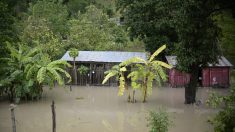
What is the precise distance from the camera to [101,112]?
2016 centimetres

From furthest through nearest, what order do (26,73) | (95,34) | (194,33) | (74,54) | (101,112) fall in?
1. (95,34)
2. (74,54)
3. (26,73)
4. (101,112)
5. (194,33)

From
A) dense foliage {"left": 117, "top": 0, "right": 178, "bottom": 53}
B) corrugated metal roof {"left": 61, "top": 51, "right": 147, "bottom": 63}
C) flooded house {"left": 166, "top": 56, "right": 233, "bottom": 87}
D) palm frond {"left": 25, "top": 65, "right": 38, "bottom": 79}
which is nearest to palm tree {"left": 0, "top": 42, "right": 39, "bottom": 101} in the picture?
palm frond {"left": 25, "top": 65, "right": 38, "bottom": 79}

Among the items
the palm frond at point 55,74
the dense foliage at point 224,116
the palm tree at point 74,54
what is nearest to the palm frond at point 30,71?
the palm frond at point 55,74

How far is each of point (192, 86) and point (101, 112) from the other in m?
4.68

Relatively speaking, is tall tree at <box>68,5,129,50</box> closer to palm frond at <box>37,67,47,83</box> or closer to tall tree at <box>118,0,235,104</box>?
palm frond at <box>37,67,47,83</box>

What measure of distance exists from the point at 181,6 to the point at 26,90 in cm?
857

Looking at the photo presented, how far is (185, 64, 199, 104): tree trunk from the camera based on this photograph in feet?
68.3

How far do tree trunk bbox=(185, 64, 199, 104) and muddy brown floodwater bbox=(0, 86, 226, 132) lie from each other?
455mm

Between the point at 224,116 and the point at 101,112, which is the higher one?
the point at 224,116

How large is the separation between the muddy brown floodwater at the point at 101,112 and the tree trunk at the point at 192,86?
455 millimetres

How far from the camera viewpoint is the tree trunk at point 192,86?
2083 cm

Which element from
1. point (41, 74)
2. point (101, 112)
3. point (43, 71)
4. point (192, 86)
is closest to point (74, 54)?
point (43, 71)

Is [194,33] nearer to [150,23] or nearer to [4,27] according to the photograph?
[150,23]

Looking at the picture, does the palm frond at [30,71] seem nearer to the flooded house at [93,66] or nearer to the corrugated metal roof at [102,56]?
the flooded house at [93,66]
